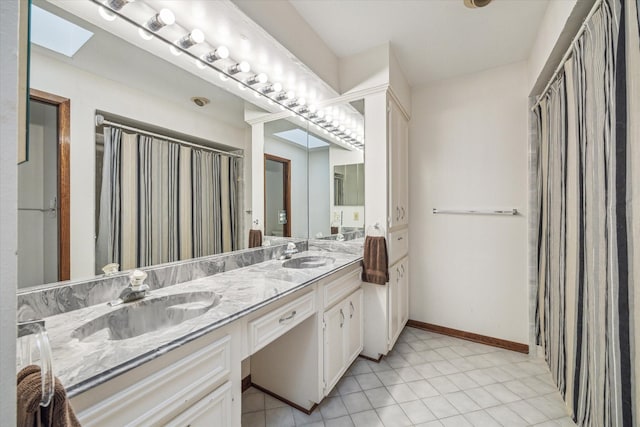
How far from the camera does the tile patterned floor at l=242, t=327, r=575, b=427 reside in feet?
5.03

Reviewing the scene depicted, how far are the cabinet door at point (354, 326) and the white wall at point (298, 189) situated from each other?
699 mm

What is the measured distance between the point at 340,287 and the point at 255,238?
A: 0.66 meters

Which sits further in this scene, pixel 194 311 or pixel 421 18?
pixel 421 18

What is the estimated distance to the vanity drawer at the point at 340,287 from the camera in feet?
5.34

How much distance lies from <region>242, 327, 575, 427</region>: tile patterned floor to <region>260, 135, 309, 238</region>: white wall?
116 cm

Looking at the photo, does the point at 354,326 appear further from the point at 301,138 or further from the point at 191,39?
the point at 191,39

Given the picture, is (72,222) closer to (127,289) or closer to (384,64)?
(127,289)

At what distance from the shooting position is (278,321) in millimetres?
1233

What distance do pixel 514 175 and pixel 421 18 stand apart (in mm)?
1482

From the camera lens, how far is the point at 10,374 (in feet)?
1.09

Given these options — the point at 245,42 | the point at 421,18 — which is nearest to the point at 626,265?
the point at 421,18

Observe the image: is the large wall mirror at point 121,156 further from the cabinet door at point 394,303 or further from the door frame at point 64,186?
the cabinet door at point 394,303

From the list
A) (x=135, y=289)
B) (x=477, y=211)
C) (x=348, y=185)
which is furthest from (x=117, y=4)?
(x=477, y=211)

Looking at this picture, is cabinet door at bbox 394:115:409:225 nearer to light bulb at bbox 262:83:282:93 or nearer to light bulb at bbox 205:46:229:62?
light bulb at bbox 262:83:282:93
